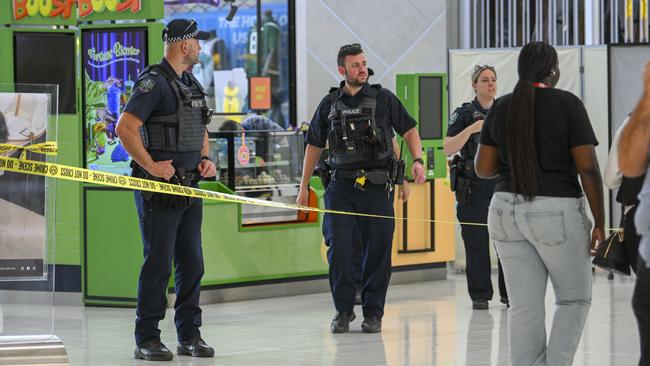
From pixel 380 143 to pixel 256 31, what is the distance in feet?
→ 26.1

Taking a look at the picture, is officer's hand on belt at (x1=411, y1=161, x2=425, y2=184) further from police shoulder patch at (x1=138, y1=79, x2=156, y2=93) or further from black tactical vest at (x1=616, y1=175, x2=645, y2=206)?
black tactical vest at (x1=616, y1=175, x2=645, y2=206)

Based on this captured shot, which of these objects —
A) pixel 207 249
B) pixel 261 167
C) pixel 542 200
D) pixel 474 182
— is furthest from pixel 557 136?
pixel 261 167

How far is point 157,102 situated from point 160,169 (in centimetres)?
35

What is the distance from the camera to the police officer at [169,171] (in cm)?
655

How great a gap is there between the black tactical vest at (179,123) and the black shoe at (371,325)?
5.45 ft

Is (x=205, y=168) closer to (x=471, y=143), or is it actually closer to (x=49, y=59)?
(x=471, y=143)

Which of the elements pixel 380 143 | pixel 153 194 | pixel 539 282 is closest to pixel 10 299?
pixel 153 194

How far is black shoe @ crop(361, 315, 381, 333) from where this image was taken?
765 centimetres

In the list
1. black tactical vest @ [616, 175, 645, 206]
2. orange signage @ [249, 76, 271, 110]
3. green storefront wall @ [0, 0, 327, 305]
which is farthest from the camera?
orange signage @ [249, 76, 271, 110]

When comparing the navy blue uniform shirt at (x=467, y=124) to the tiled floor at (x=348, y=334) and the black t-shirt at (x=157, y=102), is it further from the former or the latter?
the black t-shirt at (x=157, y=102)

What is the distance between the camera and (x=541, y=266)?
16.6 ft

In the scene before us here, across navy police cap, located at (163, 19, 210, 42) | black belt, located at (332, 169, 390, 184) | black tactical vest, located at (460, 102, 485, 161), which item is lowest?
black belt, located at (332, 169, 390, 184)

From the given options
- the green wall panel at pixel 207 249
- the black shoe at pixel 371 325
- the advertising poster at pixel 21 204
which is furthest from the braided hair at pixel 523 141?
the green wall panel at pixel 207 249

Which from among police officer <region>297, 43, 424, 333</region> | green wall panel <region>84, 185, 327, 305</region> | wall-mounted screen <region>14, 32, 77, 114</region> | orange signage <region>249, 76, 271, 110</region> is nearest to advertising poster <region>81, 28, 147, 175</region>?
green wall panel <region>84, 185, 327, 305</region>
